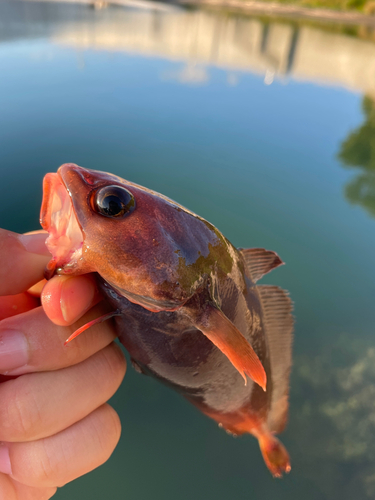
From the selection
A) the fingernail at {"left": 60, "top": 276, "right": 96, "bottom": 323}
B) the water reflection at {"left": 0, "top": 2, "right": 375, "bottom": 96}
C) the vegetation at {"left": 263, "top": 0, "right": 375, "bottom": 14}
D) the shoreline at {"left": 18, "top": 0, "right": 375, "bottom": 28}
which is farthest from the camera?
the vegetation at {"left": 263, "top": 0, "right": 375, "bottom": 14}

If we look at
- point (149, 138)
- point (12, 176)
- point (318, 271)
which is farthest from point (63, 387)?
point (149, 138)

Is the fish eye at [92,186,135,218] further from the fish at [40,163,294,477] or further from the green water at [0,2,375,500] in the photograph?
the green water at [0,2,375,500]

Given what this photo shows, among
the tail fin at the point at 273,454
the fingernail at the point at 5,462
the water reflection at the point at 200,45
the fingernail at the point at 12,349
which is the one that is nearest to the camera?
the fingernail at the point at 12,349

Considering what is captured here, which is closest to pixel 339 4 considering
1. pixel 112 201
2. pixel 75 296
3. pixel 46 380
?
pixel 112 201

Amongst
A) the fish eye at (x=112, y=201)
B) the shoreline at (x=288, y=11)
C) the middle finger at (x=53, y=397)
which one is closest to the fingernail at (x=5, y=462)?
the middle finger at (x=53, y=397)

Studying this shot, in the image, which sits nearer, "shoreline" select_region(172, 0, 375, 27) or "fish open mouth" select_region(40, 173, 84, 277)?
"fish open mouth" select_region(40, 173, 84, 277)

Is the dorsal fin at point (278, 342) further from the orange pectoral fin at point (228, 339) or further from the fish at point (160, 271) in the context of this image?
the orange pectoral fin at point (228, 339)

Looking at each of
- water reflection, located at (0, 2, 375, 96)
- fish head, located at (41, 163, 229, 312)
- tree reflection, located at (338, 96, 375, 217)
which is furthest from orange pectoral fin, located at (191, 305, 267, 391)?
water reflection, located at (0, 2, 375, 96)

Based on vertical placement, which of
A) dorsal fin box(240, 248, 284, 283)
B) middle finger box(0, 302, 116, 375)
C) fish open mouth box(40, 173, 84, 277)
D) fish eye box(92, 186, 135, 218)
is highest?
fish eye box(92, 186, 135, 218)

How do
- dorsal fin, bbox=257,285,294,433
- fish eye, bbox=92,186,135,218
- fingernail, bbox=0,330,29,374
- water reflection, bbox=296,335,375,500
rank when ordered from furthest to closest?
water reflection, bbox=296,335,375,500, dorsal fin, bbox=257,285,294,433, fingernail, bbox=0,330,29,374, fish eye, bbox=92,186,135,218
